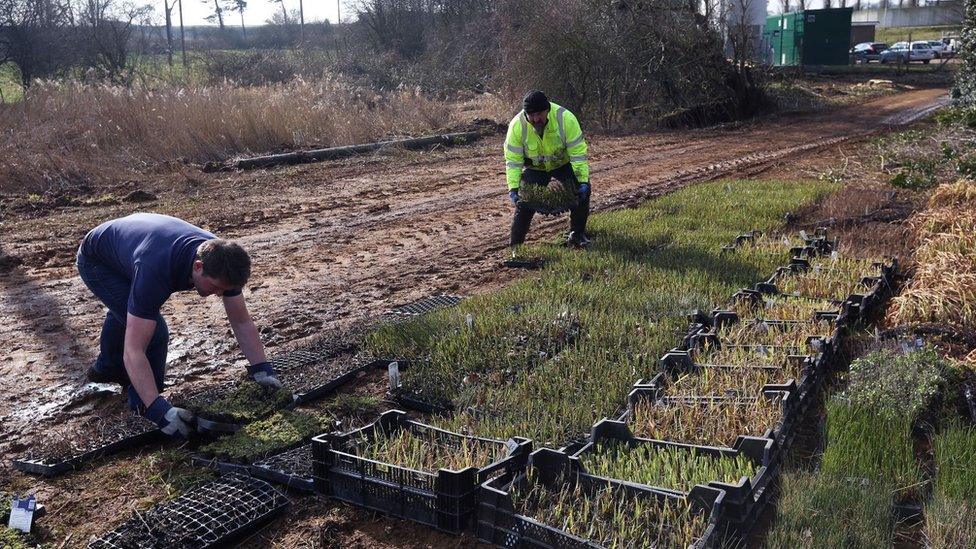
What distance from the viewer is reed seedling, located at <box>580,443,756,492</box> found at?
139 inches

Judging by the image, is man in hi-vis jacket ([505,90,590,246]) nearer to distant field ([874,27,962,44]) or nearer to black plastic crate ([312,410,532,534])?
black plastic crate ([312,410,532,534])

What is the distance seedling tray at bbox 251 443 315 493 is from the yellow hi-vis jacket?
4.40m

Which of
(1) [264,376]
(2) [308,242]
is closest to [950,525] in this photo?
(1) [264,376]

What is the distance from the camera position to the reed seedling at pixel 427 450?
3.76m

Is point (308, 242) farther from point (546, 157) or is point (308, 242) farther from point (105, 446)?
point (105, 446)

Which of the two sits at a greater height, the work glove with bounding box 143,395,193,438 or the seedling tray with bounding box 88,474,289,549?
the work glove with bounding box 143,395,193,438

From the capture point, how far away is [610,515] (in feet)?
11.2

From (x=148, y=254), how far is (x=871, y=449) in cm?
356

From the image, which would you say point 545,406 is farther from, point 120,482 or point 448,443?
point 120,482

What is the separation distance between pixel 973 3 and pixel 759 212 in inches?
356

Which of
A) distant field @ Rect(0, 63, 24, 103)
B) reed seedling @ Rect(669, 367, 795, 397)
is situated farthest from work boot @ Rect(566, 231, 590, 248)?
distant field @ Rect(0, 63, 24, 103)

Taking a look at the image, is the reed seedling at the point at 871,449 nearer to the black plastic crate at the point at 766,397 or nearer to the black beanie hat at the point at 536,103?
the black plastic crate at the point at 766,397

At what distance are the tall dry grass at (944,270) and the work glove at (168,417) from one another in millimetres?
4561

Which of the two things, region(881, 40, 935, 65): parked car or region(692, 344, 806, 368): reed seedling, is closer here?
region(692, 344, 806, 368): reed seedling
